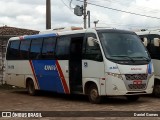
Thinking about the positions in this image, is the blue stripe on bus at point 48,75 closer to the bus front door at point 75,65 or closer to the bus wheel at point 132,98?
the bus front door at point 75,65

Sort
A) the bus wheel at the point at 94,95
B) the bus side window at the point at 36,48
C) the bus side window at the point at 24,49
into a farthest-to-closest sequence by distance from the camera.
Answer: the bus side window at the point at 24,49, the bus side window at the point at 36,48, the bus wheel at the point at 94,95

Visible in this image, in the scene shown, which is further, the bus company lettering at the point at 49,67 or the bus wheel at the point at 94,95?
the bus company lettering at the point at 49,67

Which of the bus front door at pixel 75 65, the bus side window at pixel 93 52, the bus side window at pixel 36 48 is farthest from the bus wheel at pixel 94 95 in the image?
the bus side window at pixel 36 48

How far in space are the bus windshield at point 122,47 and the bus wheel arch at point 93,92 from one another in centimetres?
149

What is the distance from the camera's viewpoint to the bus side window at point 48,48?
19.4 meters

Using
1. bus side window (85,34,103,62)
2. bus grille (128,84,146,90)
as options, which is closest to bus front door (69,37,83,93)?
bus side window (85,34,103,62)

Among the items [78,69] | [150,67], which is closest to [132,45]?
[150,67]

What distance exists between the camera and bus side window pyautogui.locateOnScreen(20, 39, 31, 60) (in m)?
21.6

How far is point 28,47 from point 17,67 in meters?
1.52

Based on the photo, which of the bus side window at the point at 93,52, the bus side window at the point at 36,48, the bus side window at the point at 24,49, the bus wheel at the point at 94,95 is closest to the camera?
the bus side window at the point at 93,52

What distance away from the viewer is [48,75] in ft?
64.3

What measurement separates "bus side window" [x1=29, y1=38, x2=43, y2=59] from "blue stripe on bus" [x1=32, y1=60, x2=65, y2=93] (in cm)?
28

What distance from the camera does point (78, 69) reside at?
17797 millimetres

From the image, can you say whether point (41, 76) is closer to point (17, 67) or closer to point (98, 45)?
point (17, 67)
